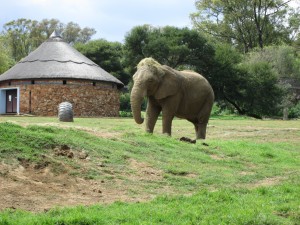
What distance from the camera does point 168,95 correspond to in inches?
612

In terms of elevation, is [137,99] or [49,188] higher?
[137,99]

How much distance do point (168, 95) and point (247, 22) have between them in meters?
53.5

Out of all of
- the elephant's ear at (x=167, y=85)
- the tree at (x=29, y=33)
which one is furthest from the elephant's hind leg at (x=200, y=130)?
the tree at (x=29, y=33)

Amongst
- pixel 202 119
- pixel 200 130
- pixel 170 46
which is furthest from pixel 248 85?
pixel 202 119

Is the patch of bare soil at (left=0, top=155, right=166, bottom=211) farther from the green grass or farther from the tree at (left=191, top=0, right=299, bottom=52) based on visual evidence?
the tree at (left=191, top=0, right=299, bottom=52)

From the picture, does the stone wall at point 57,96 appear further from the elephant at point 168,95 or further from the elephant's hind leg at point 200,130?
the elephant at point 168,95

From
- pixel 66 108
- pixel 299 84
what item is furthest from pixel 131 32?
pixel 66 108

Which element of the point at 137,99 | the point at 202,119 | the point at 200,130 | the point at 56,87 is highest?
the point at 56,87

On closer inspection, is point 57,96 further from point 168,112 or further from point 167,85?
point 167,85

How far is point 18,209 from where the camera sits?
6.34m

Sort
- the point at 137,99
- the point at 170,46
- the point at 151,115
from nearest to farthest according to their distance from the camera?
the point at 137,99, the point at 151,115, the point at 170,46

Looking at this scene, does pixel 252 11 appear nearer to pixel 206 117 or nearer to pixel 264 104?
pixel 264 104

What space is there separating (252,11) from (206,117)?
50529 mm

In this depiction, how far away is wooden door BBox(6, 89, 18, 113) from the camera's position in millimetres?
39031
